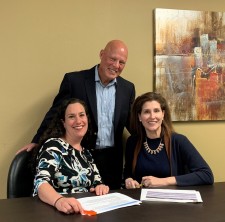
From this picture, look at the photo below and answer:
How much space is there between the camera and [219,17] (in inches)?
104

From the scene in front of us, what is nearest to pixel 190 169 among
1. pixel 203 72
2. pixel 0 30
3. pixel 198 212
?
pixel 198 212

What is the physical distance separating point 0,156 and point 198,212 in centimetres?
173

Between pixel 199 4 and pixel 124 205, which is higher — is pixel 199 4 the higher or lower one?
the higher one

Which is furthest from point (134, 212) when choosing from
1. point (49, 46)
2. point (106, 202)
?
point (49, 46)

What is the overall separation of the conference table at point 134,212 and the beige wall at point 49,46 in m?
1.08

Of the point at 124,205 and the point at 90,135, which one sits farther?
the point at 90,135

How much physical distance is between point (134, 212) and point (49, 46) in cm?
160

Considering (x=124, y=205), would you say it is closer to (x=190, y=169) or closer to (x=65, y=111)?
(x=190, y=169)

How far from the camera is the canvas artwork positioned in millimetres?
2545

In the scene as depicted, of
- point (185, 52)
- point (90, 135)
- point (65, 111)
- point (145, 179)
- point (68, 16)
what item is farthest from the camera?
point (185, 52)

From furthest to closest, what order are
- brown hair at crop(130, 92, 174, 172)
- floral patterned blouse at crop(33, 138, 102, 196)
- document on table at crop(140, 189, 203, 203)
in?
1. brown hair at crop(130, 92, 174, 172)
2. floral patterned blouse at crop(33, 138, 102, 196)
3. document on table at crop(140, 189, 203, 203)

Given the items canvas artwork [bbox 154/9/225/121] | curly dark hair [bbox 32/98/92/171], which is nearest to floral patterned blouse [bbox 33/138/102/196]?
curly dark hair [bbox 32/98/92/171]

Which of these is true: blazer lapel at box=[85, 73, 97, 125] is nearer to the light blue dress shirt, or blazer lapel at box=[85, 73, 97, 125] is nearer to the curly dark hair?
the light blue dress shirt

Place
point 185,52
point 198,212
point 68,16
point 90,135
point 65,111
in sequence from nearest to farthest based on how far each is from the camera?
point 198,212
point 65,111
point 90,135
point 68,16
point 185,52
